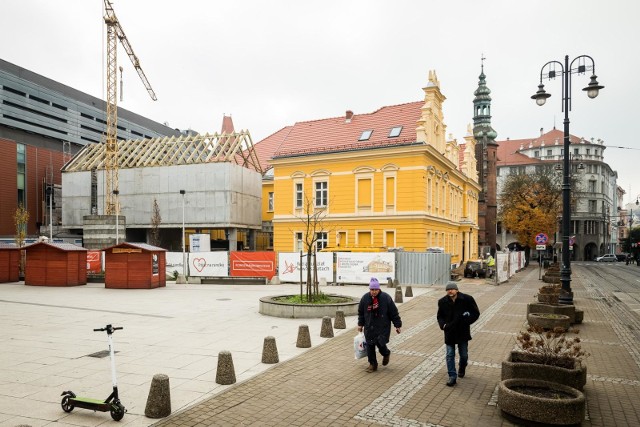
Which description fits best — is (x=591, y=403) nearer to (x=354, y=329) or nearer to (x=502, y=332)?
(x=502, y=332)

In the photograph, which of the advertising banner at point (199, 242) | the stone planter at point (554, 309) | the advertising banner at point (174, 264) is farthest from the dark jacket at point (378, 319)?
the advertising banner at point (199, 242)

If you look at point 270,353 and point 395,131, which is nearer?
point 270,353

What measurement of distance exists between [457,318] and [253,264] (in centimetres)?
2160

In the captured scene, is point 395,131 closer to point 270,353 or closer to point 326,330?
point 326,330

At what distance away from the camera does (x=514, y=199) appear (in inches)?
2392

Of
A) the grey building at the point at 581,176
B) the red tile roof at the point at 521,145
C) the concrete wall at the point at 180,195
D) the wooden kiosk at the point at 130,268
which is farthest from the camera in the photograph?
the red tile roof at the point at 521,145

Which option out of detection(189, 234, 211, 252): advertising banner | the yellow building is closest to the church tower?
the yellow building

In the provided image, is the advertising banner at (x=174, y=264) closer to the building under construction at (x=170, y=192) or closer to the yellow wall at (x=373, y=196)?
the yellow wall at (x=373, y=196)

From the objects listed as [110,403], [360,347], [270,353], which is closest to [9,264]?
[270,353]

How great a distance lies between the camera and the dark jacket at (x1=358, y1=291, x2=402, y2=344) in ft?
30.6

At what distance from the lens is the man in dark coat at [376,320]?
30.6 ft

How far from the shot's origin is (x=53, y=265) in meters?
27.3

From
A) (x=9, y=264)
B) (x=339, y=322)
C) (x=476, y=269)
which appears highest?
(x=9, y=264)

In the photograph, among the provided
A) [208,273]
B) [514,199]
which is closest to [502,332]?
[208,273]
